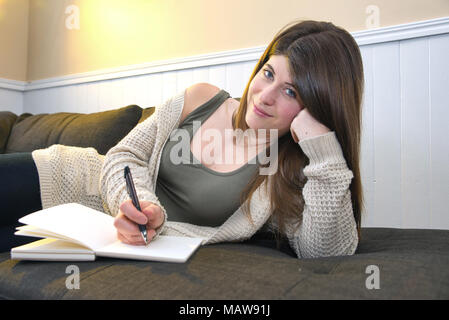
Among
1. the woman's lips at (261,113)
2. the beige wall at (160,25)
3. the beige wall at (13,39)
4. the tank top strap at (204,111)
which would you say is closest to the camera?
the woman's lips at (261,113)

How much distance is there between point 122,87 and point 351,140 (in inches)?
55.6

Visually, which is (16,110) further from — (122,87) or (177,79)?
(177,79)

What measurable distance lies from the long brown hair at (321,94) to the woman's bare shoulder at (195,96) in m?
0.27

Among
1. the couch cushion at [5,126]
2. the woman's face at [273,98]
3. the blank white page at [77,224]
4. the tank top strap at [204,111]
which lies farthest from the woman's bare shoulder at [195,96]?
the couch cushion at [5,126]

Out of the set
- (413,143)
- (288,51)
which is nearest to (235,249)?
(288,51)

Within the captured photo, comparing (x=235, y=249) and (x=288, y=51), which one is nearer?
(x=235, y=249)

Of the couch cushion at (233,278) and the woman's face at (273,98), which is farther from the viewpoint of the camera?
the woman's face at (273,98)

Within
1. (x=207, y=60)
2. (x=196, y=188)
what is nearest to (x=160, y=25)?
(x=207, y=60)

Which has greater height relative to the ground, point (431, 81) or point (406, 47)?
point (406, 47)

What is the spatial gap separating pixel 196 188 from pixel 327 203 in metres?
0.33

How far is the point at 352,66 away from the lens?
0.93m

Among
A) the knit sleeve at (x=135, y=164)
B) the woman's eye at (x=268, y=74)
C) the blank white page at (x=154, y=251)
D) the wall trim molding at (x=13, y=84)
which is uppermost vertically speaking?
the wall trim molding at (x=13, y=84)

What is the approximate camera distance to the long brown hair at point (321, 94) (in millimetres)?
890

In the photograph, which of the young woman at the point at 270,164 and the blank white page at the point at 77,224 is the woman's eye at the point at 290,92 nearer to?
the young woman at the point at 270,164
